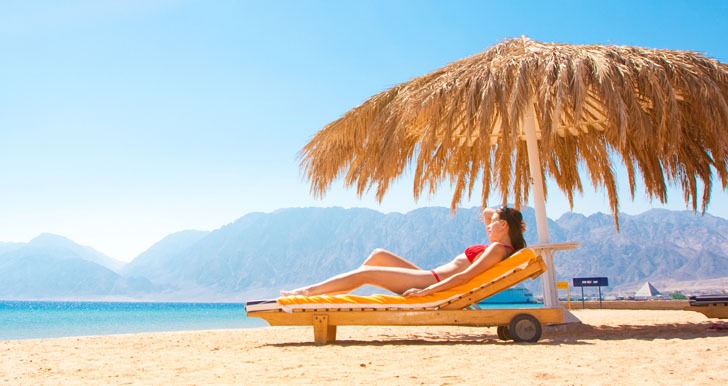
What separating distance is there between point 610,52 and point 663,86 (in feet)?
2.09

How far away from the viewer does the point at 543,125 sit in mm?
5457

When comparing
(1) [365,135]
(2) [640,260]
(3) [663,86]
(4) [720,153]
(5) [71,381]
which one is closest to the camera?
(5) [71,381]

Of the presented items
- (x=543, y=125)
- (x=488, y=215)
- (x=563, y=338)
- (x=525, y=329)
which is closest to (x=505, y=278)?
(x=525, y=329)

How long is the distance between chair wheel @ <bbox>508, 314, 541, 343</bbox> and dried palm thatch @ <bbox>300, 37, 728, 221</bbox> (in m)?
1.54

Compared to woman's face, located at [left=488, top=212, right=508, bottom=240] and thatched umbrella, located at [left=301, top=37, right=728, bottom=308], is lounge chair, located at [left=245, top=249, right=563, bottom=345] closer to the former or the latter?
woman's face, located at [left=488, top=212, right=508, bottom=240]

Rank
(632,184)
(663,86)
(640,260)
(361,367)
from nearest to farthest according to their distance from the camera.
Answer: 1. (361,367)
2. (663,86)
3. (632,184)
4. (640,260)

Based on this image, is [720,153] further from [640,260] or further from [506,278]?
[640,260]

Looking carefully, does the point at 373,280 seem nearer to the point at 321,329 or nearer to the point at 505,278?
the point at 321,329

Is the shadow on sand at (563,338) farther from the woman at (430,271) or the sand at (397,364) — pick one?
the woman at (430,271)

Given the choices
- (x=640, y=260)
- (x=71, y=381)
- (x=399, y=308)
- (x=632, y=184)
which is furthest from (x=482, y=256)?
(x=640, y=260)

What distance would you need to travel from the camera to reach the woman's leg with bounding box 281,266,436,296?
5023 mm

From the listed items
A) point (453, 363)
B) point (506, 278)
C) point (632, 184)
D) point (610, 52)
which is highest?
point (610, 52)

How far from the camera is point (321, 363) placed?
3697mm

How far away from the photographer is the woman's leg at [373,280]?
5023mm
